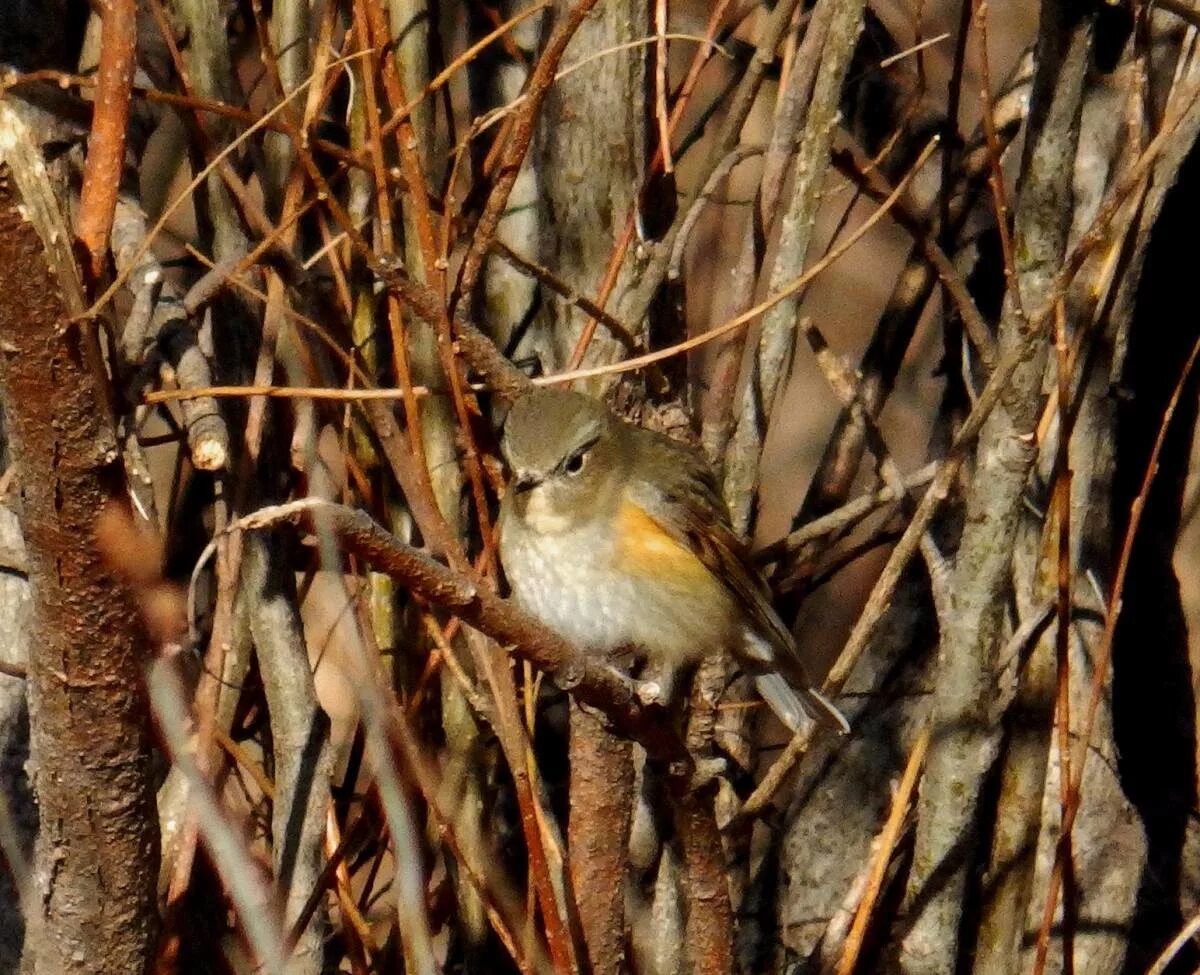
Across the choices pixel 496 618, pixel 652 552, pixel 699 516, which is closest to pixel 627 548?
pixel 652 552

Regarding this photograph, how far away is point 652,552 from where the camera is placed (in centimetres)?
381

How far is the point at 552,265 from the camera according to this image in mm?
3939

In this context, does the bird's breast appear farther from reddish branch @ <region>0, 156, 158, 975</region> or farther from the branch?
reddish branch @ <region>0, 156, 158, 975</region>

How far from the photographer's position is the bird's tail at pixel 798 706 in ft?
12.3

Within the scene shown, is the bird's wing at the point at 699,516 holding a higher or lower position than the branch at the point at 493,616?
higher

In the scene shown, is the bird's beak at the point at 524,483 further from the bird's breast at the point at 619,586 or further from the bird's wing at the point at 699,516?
the bird's wing at the point at 699,516

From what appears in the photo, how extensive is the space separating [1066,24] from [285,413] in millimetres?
1759

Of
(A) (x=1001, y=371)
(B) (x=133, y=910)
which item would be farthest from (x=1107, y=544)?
(B) (x=133, y=910)

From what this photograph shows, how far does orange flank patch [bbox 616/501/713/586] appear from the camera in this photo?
12.4 ft

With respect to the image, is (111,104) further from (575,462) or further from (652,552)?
(652,552)

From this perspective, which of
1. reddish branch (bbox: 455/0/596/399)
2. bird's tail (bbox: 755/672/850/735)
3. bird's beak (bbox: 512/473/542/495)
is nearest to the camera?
reddish branch (bbox: 455/0/596/399)

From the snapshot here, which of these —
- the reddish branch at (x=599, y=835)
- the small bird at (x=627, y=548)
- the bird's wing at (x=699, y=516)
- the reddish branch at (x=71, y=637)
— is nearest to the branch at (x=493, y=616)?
the reddish branch at (x=71, y=637)

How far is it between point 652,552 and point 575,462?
0.31 metres

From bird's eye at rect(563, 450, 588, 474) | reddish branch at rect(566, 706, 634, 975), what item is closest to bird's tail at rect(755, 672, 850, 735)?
reddish branch at rect(566, 706, 634, 975)
